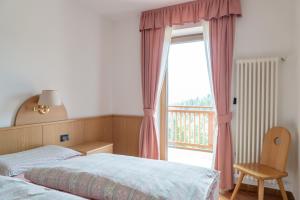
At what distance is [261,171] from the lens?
2283 mm

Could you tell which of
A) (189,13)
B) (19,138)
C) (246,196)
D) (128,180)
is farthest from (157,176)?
(189,13)

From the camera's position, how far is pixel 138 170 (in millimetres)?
1590

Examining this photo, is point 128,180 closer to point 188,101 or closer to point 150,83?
point 150,83

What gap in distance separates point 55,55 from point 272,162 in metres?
2.89

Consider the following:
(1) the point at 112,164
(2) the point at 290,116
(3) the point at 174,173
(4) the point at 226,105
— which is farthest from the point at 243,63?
(1) the point at 112,164

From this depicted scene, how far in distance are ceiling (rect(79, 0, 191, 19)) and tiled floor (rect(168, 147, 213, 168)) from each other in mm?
2613

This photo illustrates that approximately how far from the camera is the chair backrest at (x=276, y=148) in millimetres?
2291

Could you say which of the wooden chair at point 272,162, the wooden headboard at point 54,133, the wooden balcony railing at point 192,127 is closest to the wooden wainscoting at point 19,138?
the wooden headboard at point 54,133

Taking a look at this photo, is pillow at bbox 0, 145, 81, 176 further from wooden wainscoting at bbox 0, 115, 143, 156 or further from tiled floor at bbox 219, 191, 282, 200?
tiled floor at bbox 219, 191, 282, 200

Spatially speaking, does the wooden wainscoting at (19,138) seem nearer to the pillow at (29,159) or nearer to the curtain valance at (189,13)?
the pillow at (29,159)

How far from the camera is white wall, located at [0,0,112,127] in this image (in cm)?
230

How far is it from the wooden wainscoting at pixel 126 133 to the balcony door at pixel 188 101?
0.43 m

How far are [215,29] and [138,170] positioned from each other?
2.16 m

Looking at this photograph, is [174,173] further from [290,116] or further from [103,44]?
[103,44]
